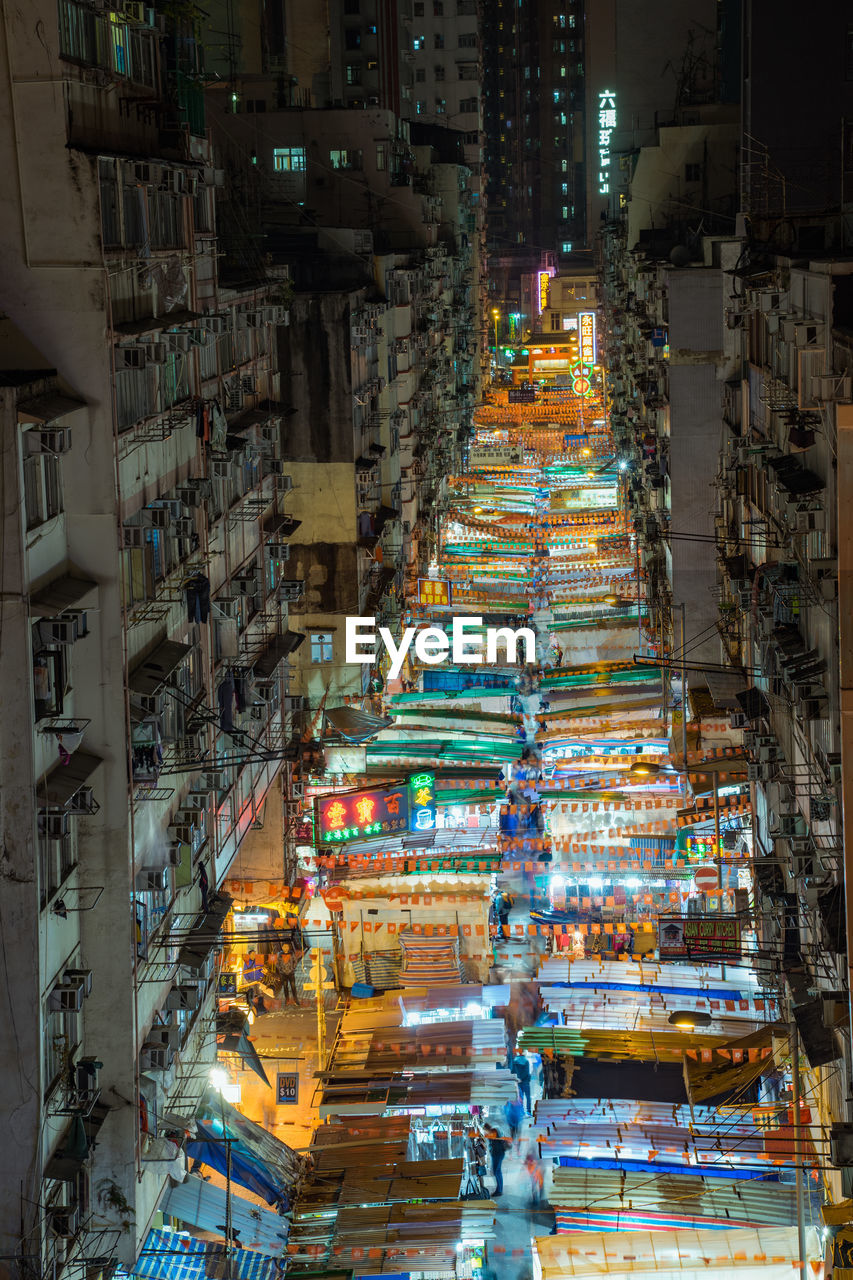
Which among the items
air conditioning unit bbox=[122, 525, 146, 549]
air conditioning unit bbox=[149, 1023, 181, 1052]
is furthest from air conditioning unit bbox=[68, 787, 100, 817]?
air conditioning unit bbox=[149, 1023, 181, 1052]

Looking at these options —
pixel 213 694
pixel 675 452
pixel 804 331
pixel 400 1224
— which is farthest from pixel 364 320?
pixel 400 1224

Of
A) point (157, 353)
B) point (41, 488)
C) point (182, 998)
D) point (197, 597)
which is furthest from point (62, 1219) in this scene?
point (157, 353)

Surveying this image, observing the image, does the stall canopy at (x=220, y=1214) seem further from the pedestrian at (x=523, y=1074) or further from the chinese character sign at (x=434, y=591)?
the chinese character sign at (x=434, y=591)

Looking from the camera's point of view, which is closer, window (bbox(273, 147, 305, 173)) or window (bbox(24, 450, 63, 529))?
window (bbox(24, 450, 63, 529))

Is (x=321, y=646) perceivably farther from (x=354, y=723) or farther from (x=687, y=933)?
(x=687, y=933)

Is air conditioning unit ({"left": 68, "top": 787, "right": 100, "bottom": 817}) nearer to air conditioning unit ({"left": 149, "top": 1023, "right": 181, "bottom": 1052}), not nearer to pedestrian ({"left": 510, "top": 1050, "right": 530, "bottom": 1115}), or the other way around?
air conditioning unit ({"left": 149, "top": 1023, "right": 181, "bottom": 1052})

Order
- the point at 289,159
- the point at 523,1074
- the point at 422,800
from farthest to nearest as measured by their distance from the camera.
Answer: the point at 289,159 < the point at 422,800 < the point at 523,1074
